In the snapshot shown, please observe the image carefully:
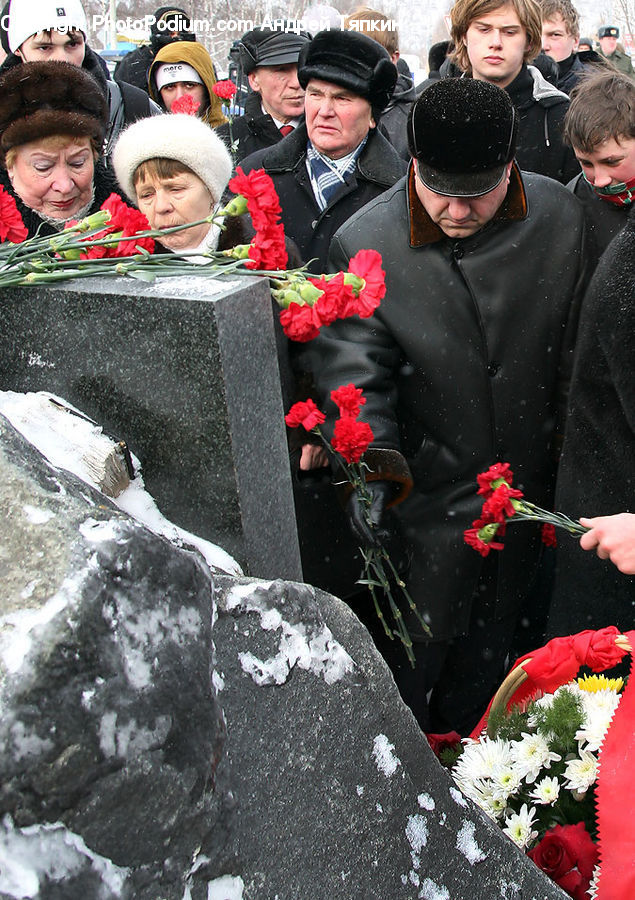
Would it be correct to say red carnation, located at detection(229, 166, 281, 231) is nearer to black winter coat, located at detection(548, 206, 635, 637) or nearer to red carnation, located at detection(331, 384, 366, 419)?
red carnation, located at detection(331, 384, 366, 419)

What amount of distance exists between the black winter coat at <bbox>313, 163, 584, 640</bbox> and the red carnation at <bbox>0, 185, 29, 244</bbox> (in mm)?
1017

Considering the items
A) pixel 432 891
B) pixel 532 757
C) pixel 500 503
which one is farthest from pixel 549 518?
pixel 432 891

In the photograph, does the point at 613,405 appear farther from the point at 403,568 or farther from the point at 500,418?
the point at 403,568

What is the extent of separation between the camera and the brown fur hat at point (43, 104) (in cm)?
276

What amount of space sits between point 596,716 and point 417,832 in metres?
0.53

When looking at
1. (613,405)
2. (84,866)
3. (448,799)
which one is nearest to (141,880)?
(84,866)

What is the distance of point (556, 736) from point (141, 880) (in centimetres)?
96

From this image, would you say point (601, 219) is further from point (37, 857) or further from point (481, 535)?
point (37, 857)

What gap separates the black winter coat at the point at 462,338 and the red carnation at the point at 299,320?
3.09 feet

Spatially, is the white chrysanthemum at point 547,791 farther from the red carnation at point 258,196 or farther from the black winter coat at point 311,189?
the black winter coat at point 311,189

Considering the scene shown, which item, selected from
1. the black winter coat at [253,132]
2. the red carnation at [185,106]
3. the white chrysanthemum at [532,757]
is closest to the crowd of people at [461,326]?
the white chrysanthemum at [532,757]

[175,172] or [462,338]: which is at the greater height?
[175,172]

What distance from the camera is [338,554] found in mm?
2963

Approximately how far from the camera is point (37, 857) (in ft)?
3.11
